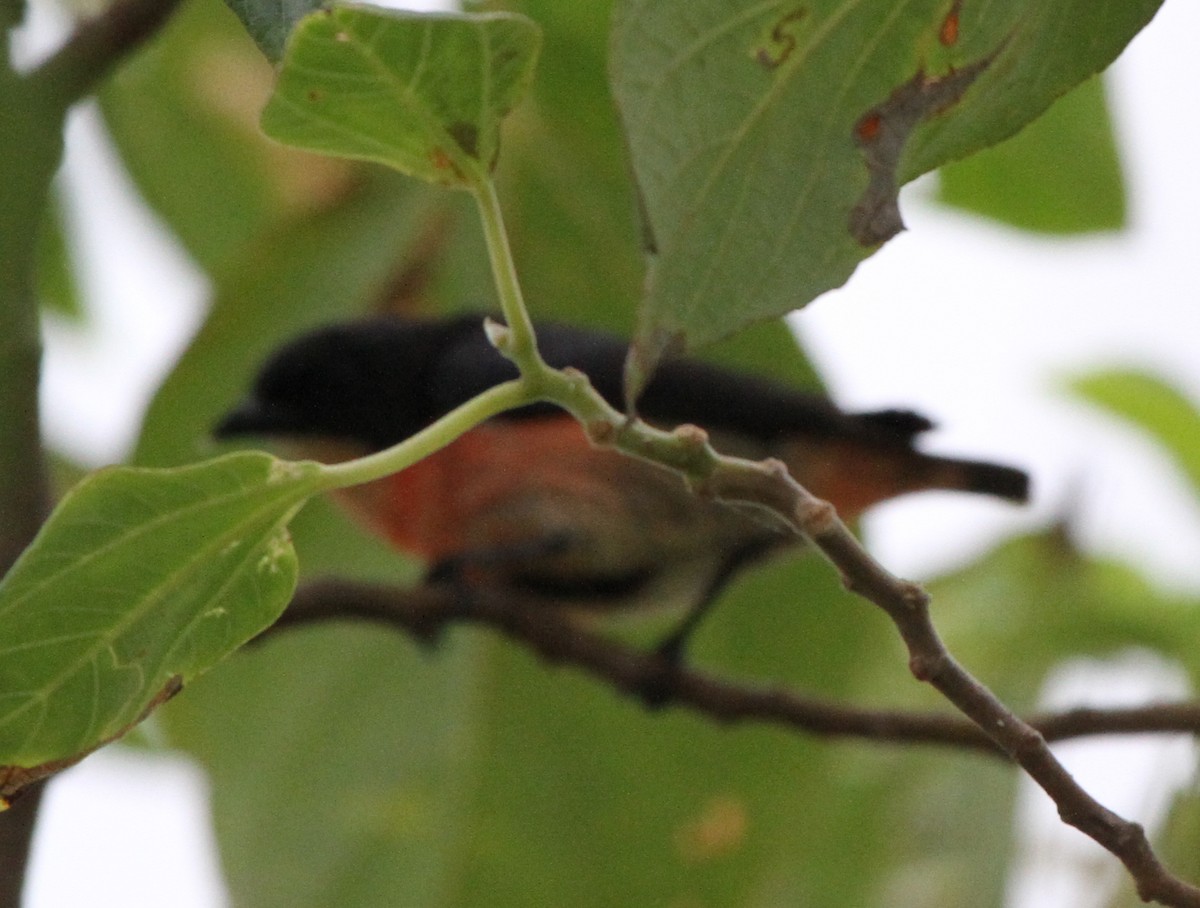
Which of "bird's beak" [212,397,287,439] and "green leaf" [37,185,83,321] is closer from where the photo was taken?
"green leaf" [37,185,83,321]

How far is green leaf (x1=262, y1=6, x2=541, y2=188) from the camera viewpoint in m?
1.28

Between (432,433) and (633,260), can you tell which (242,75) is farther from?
(432,433)

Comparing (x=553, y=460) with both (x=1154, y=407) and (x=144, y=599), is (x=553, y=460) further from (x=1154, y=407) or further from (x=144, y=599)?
(x=144, y=599)

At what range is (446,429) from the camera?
1343mm

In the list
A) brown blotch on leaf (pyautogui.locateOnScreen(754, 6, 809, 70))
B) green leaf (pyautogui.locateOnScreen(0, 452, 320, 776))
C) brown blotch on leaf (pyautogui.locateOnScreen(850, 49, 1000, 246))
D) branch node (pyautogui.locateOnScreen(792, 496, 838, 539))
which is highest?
brown blotch on leaf (pyautogui.locateOnScreen(754, 6, 809, 70))

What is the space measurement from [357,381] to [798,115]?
341 centimetres

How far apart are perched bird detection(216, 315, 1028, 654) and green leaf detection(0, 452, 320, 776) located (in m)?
2.56

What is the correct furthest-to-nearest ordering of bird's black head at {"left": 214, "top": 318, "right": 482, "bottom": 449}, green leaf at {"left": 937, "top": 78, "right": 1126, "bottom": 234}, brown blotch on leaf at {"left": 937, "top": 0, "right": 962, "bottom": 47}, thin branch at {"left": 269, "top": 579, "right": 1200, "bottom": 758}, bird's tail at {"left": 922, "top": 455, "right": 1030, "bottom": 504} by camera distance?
bird's black head at {"left": 214, "top": 318, "right": 482, "bottom": 449} < bird's tail at {"left": 922, "top": 455, "right": 1030, "bottom": 504} < green leaf at {"left": 937, "top": 78, "right": 1126, "bottom": 234} < thin branch at {"left": 269, "top": 579, "right": 1200, "bottom": 758} < brown blotch on leaf at {"left": 937, "top": 0, "right": 962, "bottom": 47}

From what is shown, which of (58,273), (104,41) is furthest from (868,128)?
(58,273)

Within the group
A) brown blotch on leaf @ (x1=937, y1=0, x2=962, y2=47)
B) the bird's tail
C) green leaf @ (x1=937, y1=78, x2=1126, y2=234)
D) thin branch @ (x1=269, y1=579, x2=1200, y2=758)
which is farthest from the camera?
the bird's tail

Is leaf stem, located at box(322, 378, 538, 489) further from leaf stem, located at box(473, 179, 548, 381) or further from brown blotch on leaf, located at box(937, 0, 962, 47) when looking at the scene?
brown blotch on leaf, located at box(937, 0, 962, 47)

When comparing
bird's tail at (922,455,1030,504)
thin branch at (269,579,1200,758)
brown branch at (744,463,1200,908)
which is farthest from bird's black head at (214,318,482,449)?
brown branch at (744,463,1200,908)

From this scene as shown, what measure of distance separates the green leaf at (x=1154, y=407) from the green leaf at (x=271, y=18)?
119 inches

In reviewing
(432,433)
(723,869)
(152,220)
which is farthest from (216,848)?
(432,433)
